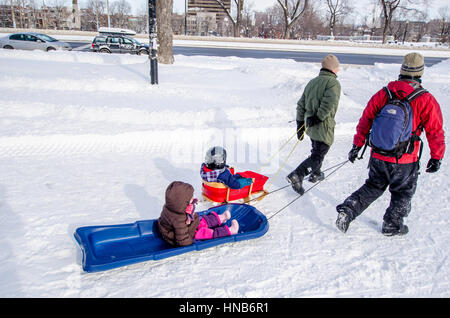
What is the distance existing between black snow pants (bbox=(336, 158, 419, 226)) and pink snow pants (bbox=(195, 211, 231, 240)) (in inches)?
49.5

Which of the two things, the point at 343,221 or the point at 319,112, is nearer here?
the point at 343,221

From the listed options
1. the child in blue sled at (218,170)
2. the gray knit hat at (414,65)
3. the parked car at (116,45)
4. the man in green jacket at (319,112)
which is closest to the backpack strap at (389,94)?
the gray knit hat at (414,65)

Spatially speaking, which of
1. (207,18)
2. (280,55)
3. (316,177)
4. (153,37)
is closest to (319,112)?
(316,177)

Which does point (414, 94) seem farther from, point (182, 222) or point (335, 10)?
point (335, 10)

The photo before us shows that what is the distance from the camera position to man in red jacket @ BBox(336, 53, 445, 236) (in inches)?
119

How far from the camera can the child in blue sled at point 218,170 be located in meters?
3.87

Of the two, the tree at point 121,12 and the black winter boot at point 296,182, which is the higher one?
the tree at point 121,12

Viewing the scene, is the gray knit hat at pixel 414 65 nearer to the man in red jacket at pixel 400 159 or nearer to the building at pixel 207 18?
the man in red jacket at pixel 400 159

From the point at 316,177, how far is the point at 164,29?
30.0ft

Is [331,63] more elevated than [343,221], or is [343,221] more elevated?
[331,63]

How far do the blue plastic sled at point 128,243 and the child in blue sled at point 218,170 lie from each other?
62cm

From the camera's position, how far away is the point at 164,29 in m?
11.9

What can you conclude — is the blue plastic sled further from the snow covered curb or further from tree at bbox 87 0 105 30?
tree at bbox 87 0 105 30
